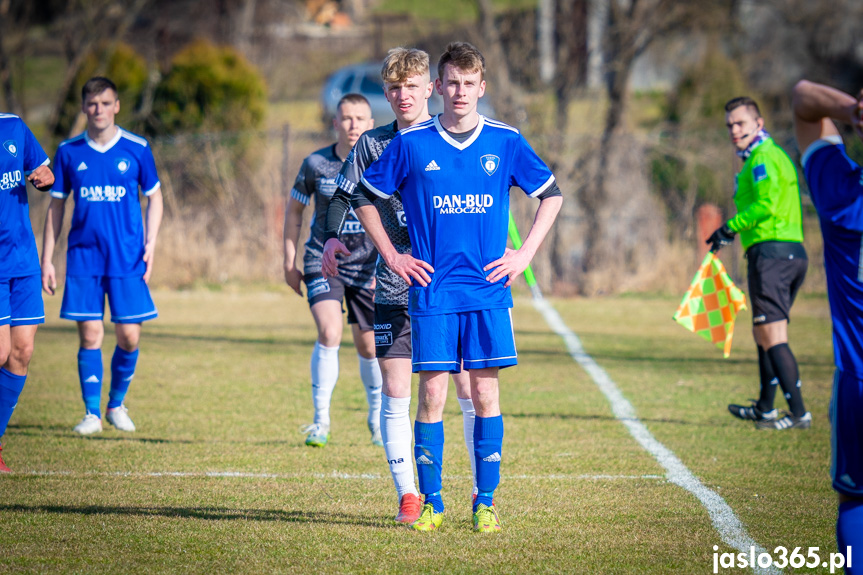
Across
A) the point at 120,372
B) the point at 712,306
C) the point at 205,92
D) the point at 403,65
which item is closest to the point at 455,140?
the point at 403,65

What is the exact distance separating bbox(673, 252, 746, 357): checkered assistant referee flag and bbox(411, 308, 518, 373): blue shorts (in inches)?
137

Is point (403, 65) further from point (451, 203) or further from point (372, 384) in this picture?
point (372, 384)

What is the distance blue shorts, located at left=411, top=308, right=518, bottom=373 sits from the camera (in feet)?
13.8

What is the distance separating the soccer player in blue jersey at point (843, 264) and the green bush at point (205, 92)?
18.2m

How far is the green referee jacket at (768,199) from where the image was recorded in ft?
22.0

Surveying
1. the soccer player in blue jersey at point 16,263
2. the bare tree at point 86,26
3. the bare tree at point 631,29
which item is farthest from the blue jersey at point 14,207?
the bare tree at point 86,26

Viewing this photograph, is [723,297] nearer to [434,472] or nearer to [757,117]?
[757,117]

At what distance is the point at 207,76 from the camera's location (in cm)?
2148

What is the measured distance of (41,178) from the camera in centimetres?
567

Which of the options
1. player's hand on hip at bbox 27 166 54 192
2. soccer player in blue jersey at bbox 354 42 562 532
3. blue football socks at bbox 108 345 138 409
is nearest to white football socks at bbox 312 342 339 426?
blue football socks at bbox 108 345 138 409

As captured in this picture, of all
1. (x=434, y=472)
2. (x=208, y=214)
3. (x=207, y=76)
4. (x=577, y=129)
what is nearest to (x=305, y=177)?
(x=434, y=472)

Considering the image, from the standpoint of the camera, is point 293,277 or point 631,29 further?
point 631,29

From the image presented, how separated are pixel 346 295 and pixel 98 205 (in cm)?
194

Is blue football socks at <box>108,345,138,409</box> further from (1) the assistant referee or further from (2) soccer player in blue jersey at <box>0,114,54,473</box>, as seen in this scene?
(1) the assistant referee
